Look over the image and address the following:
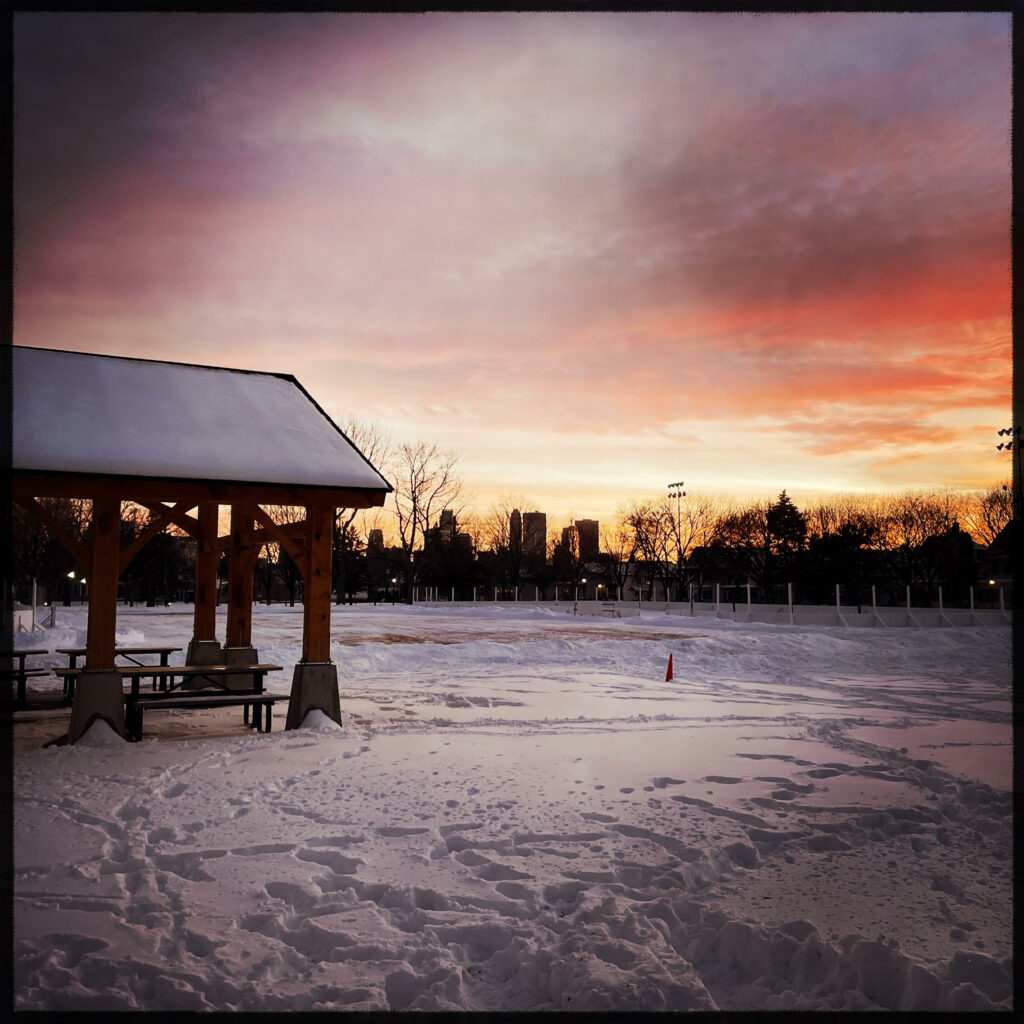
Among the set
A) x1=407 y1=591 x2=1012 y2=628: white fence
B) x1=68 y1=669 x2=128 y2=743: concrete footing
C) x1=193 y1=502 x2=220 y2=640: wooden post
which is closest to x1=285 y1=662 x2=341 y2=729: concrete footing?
x1=68 y1=669 x2=128 y2=743: concrete footing

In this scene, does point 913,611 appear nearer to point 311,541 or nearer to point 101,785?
point 311,541

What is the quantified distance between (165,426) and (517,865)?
24.2 feet

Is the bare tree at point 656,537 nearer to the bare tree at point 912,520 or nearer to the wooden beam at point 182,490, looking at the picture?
the bare tree at point 912,520

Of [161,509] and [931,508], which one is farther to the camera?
[931,508]

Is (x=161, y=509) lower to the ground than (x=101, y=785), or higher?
higher

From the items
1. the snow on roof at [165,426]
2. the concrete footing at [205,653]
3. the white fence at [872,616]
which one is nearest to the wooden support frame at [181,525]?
the snow on roof at [165,426]

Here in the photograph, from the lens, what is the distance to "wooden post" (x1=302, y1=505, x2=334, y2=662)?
Answer: 10.5 metres

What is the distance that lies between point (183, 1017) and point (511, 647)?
57.3 feet

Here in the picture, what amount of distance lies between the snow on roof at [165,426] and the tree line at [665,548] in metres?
45.6

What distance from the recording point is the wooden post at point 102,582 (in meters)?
9.47

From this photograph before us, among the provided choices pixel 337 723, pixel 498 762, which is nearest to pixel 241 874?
pixel 498 762

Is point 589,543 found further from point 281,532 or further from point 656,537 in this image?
point 281,532

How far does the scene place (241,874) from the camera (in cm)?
534

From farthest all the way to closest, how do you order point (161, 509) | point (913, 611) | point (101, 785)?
point (913, 611) < point (161, 509) < point (101, 785)
